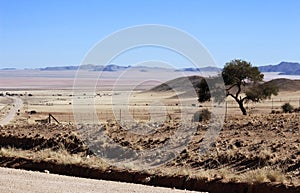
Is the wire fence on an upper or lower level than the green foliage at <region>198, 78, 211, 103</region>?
lower

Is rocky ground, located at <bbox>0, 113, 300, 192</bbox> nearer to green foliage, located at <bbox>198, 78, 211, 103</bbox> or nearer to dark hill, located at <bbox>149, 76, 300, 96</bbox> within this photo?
green foliage, located at <bbox>198, 78, 211, 103</bbox>

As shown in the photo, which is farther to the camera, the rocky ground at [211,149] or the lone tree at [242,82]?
the lone tree at [242,82]

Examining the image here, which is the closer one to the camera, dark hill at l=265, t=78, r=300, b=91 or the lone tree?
the lone tree

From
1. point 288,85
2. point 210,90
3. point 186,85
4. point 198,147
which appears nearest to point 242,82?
point 210,90

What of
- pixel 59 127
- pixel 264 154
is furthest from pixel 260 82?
pixel 264 154

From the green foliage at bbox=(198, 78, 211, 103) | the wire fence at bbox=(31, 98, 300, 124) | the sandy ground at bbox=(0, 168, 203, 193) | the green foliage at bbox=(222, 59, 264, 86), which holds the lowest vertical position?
the sandy ground at bbox=(0, 168, 203, 193)

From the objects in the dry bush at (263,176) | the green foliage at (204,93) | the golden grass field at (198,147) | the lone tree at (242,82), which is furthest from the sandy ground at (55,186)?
the green foliage at (204,93)

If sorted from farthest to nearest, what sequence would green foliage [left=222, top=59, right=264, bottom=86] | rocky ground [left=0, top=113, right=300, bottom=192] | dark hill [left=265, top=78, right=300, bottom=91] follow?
dark hill [left=265, top=78, right=300, bottom=91]
green foliage [left=222, top=59, right=264, bottom=86]
rocky ground [left=0, top=113, right=300, bottom=192]

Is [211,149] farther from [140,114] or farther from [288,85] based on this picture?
[288,85]

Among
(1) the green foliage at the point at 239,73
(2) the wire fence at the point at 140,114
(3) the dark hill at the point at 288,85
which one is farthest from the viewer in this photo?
(3) the dark hill at the point at 288,85

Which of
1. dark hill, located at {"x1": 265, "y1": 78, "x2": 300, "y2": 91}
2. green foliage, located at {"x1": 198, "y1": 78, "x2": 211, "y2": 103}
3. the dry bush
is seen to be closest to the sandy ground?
the dry bush

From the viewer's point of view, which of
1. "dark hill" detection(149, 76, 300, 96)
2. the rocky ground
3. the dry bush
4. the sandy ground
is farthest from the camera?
"dark hill" detection(149, 76, 300, 96)

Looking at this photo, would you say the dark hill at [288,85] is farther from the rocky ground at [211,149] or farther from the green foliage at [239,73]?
the rocky ground at [211,149]

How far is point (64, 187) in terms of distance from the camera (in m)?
18.0
